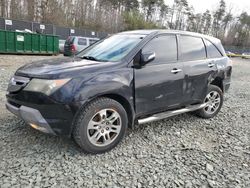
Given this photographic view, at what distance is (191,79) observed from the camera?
417 cm

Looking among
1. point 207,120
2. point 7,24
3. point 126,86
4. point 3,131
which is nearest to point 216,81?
point 207,120

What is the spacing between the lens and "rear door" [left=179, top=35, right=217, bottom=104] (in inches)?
163

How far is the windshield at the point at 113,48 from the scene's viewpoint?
3603 millimetres

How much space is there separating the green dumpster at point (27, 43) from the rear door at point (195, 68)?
1355 cm

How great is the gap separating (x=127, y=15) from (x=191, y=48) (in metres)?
40.1

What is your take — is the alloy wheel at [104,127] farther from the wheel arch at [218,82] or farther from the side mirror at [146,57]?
the wheel arch at [218,82]

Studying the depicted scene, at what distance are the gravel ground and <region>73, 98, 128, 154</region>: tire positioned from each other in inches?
5.7

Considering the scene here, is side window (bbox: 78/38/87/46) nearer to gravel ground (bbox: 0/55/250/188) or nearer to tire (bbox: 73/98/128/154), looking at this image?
gravel ground (bbox: 0/55/250/188)

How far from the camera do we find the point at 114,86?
10.4 feet

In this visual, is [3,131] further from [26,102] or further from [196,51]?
[196,51]

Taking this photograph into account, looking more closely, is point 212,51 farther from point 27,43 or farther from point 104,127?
point 27,43

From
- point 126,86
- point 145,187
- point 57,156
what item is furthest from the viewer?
point 126,86

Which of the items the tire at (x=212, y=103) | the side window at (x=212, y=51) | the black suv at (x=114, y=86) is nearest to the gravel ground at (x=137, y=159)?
the black suv at (x=114, y=86)

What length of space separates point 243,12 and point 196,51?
243 feet
